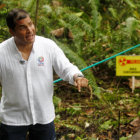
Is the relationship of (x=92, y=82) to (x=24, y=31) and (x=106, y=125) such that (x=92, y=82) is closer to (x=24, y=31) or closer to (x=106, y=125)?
(x=106, y=125)

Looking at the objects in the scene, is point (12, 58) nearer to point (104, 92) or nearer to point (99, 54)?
point (104, 92)

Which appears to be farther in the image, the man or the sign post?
the sign post

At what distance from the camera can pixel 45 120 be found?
1.98m

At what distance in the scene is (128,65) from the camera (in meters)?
2.67

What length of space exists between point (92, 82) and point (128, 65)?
583mm

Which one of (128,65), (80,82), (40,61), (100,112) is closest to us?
(80,82)

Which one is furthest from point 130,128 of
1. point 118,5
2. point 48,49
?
point 118,5

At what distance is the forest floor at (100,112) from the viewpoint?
9.84 ft

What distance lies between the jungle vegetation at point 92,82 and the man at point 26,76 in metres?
1.05

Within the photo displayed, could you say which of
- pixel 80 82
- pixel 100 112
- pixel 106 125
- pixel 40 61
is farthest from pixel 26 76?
pixel 100 112

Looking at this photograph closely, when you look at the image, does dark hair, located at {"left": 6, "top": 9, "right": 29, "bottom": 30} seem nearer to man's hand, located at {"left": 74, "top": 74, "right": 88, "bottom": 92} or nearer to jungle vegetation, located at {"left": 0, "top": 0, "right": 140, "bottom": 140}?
man's hand, located at {"left": 74, "top": 74, "right": 88, "bottom": 92}

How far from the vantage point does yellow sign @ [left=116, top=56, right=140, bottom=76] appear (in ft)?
8.69

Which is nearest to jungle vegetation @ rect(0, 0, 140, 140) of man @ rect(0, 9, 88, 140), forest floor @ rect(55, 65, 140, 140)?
forest floor @ rect(55, 65, 140, 140)

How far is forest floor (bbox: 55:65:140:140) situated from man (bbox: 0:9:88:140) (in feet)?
3.30
